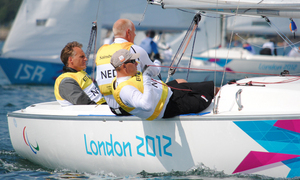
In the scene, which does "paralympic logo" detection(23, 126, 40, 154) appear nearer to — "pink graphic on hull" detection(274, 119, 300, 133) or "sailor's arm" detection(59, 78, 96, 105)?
"sailor's arm" detection(59, 78, 96, 105)

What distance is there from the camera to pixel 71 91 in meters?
3.48

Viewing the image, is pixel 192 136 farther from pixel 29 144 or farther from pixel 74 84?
pixel 29 144

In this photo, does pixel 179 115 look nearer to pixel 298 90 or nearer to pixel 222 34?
pixel 298 90

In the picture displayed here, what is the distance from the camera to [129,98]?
8.14 ft

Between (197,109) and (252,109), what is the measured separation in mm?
422

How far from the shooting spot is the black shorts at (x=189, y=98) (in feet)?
9.16

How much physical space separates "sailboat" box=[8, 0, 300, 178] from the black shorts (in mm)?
57

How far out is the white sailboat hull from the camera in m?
2.60

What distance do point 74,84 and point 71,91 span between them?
0.25 feet

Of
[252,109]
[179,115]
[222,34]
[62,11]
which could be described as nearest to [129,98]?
[179,115]

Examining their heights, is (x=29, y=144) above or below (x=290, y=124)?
below

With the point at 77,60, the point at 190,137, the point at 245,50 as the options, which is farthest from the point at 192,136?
the point at 245,50

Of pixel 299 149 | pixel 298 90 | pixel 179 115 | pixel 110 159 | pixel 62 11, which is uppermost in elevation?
pixel 62 11

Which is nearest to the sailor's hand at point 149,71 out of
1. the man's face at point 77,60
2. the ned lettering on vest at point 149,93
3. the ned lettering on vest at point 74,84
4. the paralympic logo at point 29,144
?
the ned lettering on vest at point 149,93
